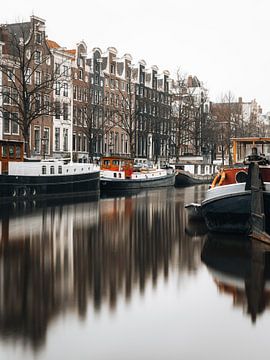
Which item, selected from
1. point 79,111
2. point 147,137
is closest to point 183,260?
point 79,111

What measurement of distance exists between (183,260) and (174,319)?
4818 mm

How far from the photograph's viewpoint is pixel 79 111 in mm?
53188

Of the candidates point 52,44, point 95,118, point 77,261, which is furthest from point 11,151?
point 95,118

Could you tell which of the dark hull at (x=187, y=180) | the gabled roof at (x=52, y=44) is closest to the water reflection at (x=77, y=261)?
the gabled roof at (x=52, y=44)

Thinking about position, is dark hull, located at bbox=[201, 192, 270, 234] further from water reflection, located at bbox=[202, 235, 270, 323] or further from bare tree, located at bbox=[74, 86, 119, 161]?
bare tree, located at bbox=[74, 86, 119, 161]

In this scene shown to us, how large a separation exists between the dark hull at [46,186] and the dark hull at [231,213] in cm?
1386

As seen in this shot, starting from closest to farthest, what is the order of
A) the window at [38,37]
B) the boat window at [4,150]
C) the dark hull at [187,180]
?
the boat window at [4,150] < the window at [38,37] < the dark hull at [187,180]

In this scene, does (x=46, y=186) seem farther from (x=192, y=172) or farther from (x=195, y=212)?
(x=192, y=172)

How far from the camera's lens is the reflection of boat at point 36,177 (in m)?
28.5

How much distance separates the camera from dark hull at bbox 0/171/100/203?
28.2 meters

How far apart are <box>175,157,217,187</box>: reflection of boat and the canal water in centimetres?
3829

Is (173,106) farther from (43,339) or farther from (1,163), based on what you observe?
(43,339)

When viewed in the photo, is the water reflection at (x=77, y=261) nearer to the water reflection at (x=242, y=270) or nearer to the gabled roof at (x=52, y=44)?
the water reflection at (x=242, y=270)

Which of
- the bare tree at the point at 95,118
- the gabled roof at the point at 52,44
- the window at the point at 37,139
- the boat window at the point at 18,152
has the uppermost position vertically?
the gabled roof at the point at 52,44
